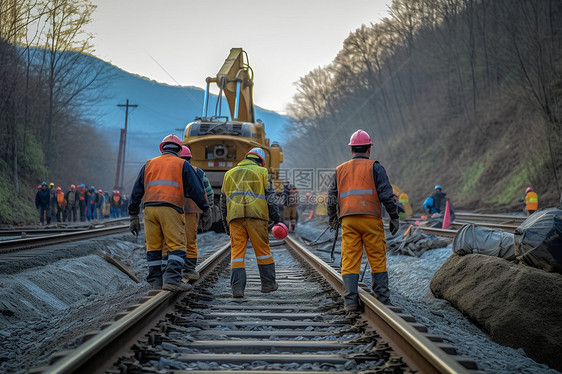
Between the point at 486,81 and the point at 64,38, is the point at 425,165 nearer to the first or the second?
the point at 486,81

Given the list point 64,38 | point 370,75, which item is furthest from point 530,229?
point 370,75

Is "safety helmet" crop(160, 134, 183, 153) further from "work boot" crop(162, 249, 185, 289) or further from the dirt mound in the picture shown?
the dirt mound

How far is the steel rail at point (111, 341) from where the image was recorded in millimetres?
2732

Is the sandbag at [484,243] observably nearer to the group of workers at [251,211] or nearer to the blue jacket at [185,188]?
the group of workers at [251,211]

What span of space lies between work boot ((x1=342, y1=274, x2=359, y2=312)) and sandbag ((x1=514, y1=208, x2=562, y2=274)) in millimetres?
2044

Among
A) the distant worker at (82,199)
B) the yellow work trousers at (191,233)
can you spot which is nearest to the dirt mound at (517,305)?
the yellow work trousers at (191,233)

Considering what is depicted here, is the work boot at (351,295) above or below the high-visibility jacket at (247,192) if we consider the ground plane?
below

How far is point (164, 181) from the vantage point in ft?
17.8

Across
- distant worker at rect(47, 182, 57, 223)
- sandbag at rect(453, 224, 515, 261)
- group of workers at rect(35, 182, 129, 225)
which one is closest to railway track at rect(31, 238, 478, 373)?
sandbag at rect(453, 224, 515, 261)

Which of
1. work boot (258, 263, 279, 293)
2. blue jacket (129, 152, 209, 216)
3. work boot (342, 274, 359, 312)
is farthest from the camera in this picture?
work boot (258, 263, 279, 293)

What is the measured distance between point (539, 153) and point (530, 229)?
20.0 meters

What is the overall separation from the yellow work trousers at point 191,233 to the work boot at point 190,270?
0.10 metres

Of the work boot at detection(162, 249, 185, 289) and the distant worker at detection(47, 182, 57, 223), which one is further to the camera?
the distant worker at detection(47, 182, 57, 223)

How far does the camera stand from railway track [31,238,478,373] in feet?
10.2
